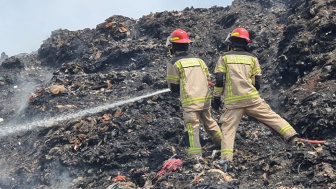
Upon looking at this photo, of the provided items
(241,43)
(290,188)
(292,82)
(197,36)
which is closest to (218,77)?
(241,43)

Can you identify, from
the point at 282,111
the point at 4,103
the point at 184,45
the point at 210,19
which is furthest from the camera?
the point at 210,19

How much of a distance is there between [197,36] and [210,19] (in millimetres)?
1731

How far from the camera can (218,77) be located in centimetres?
543

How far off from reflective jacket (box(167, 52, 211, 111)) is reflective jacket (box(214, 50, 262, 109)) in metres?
0.32

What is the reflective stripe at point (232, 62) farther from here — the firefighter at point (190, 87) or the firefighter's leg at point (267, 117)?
the firefighter at point (190, 87)

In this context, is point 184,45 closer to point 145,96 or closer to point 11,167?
point 145,96

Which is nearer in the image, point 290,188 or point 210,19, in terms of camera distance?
point 290,188

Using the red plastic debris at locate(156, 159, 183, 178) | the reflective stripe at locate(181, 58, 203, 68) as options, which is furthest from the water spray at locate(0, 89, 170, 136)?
the red plastic debris at locate(156, 159, 183, 178)

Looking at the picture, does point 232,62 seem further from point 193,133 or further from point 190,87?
point 193,133

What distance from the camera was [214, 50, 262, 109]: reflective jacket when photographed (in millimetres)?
5344

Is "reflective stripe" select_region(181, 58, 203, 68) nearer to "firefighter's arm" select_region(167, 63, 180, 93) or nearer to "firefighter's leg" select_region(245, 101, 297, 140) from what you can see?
"firefighter's arm" select_region(167, 63, 180, 93)

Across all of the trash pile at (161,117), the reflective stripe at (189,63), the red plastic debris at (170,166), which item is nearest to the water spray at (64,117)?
the trash pile at (161,117)

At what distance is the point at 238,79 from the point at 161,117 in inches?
107

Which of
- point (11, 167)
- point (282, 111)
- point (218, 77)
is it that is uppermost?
point (218, 77)
